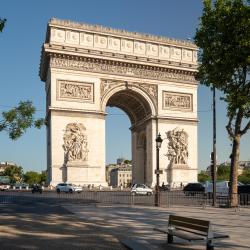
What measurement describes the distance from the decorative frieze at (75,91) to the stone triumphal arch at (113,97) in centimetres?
10

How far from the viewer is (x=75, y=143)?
45.0 metres

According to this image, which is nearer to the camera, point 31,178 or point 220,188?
point 220,188

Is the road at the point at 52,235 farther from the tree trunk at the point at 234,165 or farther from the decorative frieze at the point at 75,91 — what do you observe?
the decorative frieze at the point at 75,91

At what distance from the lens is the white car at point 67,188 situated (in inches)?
1570

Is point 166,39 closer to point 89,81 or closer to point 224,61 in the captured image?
point 89,81

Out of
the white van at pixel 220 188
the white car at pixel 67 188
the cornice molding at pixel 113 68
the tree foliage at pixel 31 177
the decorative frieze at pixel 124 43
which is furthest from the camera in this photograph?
the tree foliage at pixel 31 177

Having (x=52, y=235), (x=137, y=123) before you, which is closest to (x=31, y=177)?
(x=137, y=123)

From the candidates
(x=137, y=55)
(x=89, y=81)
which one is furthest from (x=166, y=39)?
(x=89, y=81)

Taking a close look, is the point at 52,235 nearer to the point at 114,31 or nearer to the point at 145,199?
the point at 145,199

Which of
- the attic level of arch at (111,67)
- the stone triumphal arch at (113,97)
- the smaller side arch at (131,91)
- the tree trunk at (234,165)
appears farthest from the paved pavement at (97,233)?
the smaller side arch at (131,91)

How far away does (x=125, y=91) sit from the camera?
165ft

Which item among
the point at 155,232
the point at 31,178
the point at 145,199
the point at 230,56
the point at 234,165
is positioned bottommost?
the point at 31,178

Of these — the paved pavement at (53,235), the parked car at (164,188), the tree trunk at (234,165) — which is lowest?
the parked car at (164,188)

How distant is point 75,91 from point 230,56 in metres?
27.0
